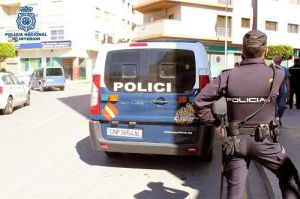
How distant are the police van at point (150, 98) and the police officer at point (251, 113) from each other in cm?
282

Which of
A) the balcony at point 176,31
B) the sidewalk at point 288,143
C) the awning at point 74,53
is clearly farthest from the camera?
the awning at point 74,53

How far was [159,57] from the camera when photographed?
6.30m

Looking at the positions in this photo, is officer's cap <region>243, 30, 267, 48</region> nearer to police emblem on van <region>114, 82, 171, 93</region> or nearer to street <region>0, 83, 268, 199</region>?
street <region>0, 83, 268, 199</region>

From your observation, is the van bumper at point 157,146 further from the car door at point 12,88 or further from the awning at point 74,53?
the awning at point 74,53

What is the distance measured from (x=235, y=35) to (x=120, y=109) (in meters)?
36.8

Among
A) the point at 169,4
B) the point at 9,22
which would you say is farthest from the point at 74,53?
the point at 169,4

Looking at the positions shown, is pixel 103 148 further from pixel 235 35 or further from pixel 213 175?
pixel 235 35

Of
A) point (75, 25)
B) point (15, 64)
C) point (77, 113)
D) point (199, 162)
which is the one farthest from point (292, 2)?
point (199, 162)

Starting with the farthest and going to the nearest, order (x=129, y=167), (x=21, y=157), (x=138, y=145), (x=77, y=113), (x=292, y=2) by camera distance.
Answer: (x=292, y=2) < (x=77, y=113) < (x=21, y=157) < (x=129, y=167) < (x=138, y=145)

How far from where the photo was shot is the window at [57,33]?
48291 mm

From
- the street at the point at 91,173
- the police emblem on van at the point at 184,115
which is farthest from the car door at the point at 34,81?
the police emblem on van at the point at 184,115

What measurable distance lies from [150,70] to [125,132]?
3.31 feet

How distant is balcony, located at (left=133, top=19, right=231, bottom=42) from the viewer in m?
36.2

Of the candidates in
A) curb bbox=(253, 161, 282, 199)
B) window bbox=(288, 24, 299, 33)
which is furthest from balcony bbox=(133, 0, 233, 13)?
curb bbox=(253, 161, 282, 199)
